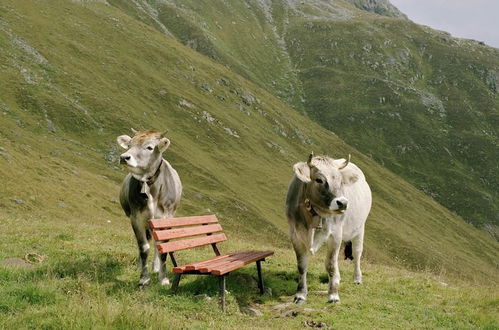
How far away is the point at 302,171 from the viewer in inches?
452

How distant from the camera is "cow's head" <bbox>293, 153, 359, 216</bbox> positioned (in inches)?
428

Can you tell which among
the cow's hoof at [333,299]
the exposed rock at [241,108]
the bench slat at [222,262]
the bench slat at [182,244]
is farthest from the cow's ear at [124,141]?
the exposed rock at [241,108]

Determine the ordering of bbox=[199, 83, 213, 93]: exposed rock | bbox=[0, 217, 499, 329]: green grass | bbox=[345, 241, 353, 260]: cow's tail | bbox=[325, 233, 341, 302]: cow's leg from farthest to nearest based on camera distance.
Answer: bbox=[199, 83, 213, 93]: exposed rock < bbox=[345, 241, 353, 260]: cow's tail < bbox=[325, 233, 341, 302]: cow's leg < bbox=[0, 217, 499, 329]: green grass

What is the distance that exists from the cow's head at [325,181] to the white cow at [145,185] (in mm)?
3680

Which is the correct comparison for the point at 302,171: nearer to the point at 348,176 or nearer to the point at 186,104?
the point at 348,176

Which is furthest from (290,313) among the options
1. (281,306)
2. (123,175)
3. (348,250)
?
(123,175)

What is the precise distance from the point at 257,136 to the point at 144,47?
38.5 metres

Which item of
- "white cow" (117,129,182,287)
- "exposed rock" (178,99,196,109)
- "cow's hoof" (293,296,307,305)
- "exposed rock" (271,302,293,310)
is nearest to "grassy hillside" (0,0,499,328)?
"exposed rock" (178,99,196,109)

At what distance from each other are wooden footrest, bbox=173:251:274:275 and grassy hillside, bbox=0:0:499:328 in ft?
2.55

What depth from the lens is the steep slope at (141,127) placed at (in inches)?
1693

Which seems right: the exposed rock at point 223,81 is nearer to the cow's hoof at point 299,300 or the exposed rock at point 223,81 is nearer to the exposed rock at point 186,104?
the exposed rock at point 186,104

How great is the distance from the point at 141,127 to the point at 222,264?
70344mm

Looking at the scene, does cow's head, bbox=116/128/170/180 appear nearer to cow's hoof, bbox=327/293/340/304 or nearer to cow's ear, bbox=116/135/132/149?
cow's ear, bbox=116/135/132/149

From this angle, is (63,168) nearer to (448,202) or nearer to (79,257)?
(79,257)
